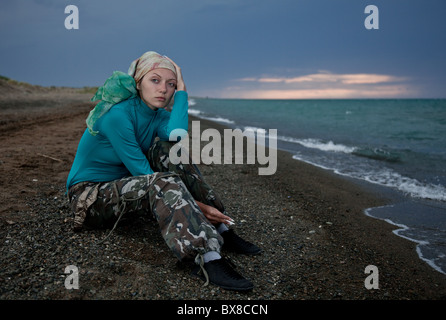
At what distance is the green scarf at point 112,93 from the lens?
310 cm

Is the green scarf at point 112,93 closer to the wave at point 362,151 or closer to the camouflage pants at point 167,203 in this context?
the camouflage pants at point 167,203

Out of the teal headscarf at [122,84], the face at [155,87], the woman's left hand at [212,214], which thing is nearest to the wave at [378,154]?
the woman's left hand at [212,214]

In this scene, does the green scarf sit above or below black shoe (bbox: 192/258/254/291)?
above

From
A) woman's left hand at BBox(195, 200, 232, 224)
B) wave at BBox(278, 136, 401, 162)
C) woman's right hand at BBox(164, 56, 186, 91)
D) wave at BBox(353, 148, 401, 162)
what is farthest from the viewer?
wave at BBox(278, 136, 401, 162)

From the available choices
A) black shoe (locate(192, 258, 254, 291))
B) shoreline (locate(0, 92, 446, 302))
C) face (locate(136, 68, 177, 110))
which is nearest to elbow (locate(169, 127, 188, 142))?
face (locate(136, 68, 177, 110))

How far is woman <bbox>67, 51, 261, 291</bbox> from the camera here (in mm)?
2748

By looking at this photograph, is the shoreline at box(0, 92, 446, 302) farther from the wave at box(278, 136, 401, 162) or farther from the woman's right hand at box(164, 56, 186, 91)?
the wave at box(278, 136, 401, 162)

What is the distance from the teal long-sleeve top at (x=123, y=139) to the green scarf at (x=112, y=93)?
48mm

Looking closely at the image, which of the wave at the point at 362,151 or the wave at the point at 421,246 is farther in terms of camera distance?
the wave at the point at 362,151

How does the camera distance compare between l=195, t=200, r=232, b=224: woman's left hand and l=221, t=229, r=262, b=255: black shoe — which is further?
l=221, t=229, r=262, b=255: black shoe

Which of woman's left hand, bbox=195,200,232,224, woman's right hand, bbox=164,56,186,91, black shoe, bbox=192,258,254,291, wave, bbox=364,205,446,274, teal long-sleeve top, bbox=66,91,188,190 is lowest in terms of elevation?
wave, bbox=364,205,446,274

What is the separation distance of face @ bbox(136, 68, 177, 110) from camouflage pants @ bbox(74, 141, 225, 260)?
1.50 ft
